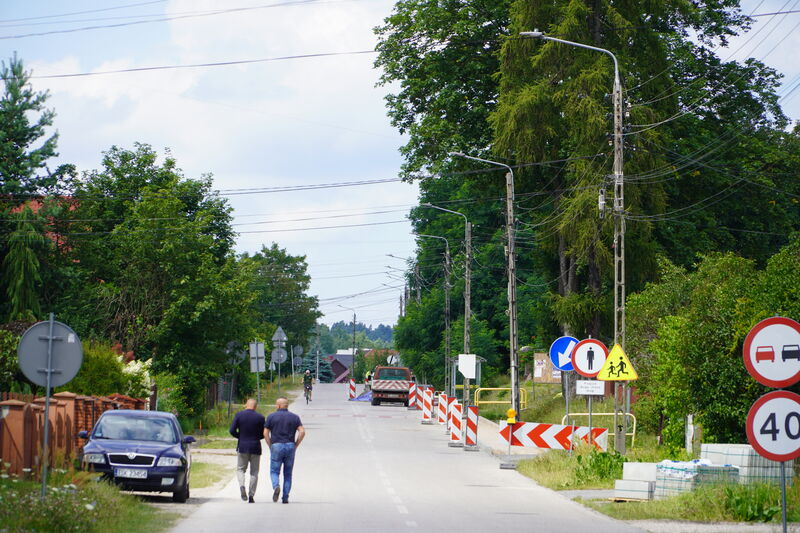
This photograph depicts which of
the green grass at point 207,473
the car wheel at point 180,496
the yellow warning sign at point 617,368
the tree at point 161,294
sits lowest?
the green grass at point 207,473

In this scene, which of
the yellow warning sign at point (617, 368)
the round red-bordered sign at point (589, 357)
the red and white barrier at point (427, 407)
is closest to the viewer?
the yellow warning sign at point (617, 368)

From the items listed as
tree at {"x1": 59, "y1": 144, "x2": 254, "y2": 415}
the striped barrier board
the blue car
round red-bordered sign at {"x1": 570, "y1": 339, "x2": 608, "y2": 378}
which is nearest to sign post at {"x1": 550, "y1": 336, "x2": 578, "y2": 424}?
the striped barrier board

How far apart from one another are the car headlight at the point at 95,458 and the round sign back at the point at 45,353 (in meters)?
3.91

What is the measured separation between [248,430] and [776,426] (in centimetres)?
1060

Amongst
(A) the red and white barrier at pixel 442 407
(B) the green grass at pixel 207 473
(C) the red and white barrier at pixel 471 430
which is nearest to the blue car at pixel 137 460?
(B) the green grass at pixel 207 473

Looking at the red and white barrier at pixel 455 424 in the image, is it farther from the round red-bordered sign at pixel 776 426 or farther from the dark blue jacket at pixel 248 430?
the round red-bordered sign at pixel 776 426

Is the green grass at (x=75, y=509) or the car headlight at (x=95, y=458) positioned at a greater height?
the car headlight at (x=95, y=458)

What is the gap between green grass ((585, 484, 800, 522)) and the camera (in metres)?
16.3

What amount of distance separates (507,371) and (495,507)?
193 feet

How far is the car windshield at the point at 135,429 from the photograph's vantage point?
1948 cm

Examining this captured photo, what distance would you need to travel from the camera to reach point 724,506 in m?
16.7

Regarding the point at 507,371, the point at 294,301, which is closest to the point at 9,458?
the point at 507,371

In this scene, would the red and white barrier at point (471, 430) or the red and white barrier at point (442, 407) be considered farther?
the red and white barrier at point (442, 407)

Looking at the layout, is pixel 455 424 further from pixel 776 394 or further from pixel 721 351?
pixel 776 394
